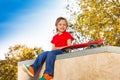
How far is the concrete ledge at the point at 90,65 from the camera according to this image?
5670 millimetres

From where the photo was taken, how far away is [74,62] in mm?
6496

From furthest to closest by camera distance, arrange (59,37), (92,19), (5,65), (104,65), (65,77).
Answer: (5,65) → (92,19) → (59,37) → (65,77) → (104,65)

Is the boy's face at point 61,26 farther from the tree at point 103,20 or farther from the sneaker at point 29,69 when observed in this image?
the tree at point 103,20

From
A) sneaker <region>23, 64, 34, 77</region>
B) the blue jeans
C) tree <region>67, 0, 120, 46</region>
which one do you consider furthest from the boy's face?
tree <region>67, 0, 120, 46</region>

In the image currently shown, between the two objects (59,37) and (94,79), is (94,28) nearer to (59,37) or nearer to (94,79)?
(59,37)

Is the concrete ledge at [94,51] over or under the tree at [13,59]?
over

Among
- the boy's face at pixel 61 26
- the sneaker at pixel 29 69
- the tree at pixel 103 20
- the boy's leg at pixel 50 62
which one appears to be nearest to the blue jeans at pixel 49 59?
the boy's leg at pixel 50 62

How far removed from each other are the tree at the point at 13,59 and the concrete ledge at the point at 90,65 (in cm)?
3330

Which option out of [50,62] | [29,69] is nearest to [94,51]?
[50,62]

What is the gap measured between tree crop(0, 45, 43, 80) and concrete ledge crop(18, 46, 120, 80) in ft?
109

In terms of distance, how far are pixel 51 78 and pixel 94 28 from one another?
1306cm

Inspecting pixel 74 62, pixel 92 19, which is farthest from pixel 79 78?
pixel 92 19

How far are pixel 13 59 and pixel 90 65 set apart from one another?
37.3m

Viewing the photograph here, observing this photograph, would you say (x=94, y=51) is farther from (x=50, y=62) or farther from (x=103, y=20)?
(x=103, y=20)
